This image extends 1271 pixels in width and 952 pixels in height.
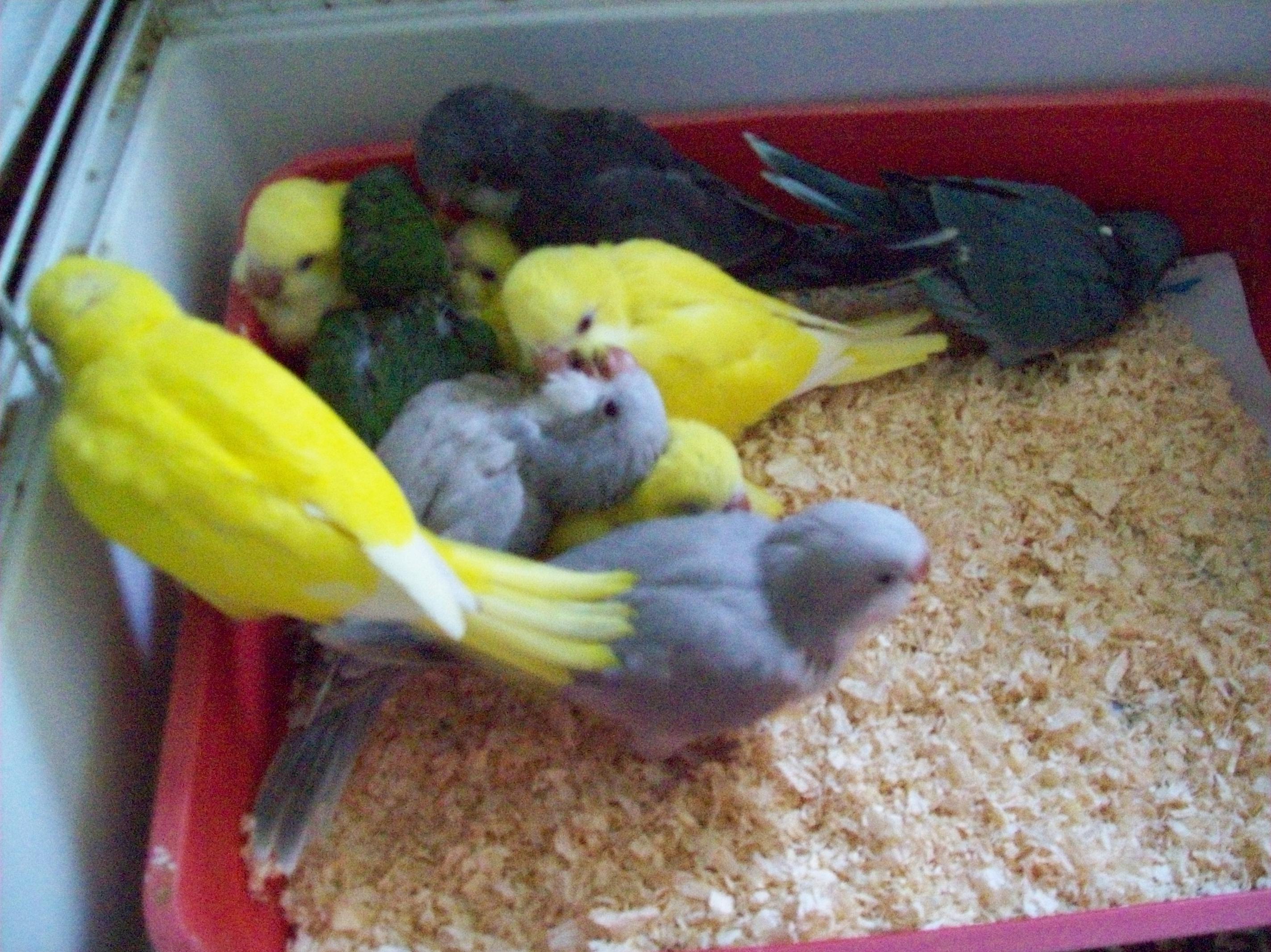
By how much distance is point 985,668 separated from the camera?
42.1 inches

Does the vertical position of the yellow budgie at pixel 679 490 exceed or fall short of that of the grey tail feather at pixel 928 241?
it falls short

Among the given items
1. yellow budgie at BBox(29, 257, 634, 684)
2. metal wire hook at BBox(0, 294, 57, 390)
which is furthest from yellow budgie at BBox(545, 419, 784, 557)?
metal wire hook at BBox(0, 294, 57, 390)

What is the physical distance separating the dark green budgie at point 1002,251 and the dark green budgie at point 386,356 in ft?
1.32

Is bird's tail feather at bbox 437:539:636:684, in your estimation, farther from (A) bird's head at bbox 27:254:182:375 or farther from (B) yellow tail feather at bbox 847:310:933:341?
(B) yellow tail feather at bbox 847:310:933:341

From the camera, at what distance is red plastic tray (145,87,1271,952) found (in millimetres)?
835

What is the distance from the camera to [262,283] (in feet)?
3.49

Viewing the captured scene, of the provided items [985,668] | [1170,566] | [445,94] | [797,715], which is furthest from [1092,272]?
[445,94]

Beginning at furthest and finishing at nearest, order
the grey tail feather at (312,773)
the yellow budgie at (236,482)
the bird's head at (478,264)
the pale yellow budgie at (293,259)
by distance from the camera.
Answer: the bird's head at (478,264)
the pale yellow budgie at (293,259)
the grey tail feather at (312,773)
the yellow budgie at (236,482)

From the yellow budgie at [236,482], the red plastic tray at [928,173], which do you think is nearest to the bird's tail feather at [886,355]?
the red plastic tray at [928,173]

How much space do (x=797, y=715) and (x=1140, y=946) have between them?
386 millimetres

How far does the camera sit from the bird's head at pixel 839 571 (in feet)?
2.76

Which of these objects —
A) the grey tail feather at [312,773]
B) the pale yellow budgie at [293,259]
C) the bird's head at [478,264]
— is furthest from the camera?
the bird's head at [478,264]

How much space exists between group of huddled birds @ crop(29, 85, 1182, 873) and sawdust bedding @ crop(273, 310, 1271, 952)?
7 cm

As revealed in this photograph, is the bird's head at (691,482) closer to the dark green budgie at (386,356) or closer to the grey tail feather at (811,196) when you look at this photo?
the dark green budgie at (386,356)
